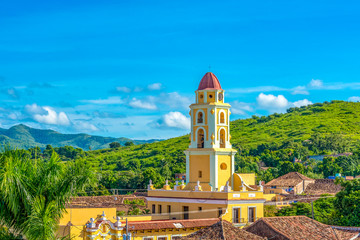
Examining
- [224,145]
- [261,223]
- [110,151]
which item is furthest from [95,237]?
[110,151]

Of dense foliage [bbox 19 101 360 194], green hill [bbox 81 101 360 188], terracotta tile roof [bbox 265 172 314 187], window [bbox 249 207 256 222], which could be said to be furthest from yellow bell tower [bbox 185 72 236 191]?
green hill [bbox 81 101 360 188]

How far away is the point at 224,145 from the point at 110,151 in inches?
5583

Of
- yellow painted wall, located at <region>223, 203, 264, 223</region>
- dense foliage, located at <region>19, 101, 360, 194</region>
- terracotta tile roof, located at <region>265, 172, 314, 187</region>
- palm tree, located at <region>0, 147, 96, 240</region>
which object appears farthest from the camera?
dense foliage, located at <region>19, 101, 360, 194</region>

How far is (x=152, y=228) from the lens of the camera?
1266 inches

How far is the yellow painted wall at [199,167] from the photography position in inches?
1554

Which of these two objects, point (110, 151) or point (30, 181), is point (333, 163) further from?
point (30, 181)

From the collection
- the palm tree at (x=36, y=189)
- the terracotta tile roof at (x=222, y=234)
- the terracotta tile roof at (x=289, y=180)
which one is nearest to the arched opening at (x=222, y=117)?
the terracotta tile roof at (x=222, y=234)

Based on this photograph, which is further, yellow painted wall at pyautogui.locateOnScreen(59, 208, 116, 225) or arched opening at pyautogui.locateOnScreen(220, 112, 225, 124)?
arched opening at pyautogui.locateOnScreen(220, 112, 225, 124)

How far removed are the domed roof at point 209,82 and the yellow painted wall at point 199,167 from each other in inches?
195

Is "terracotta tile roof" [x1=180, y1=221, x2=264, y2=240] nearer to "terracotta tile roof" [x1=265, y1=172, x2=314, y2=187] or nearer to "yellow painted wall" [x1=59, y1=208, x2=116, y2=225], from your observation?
"yellow painted wall" [x1=59, y1=208, x2=116, y2=225]

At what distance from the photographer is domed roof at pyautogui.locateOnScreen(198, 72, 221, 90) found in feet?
133

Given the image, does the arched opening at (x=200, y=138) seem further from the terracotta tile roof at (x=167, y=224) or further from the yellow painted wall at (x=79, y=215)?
the yellow painted wall at (x=79, y=215)

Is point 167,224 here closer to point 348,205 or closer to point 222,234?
point 222,234

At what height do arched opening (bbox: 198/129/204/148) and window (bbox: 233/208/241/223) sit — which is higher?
arched opening (bbox: 198/129/204/148)
